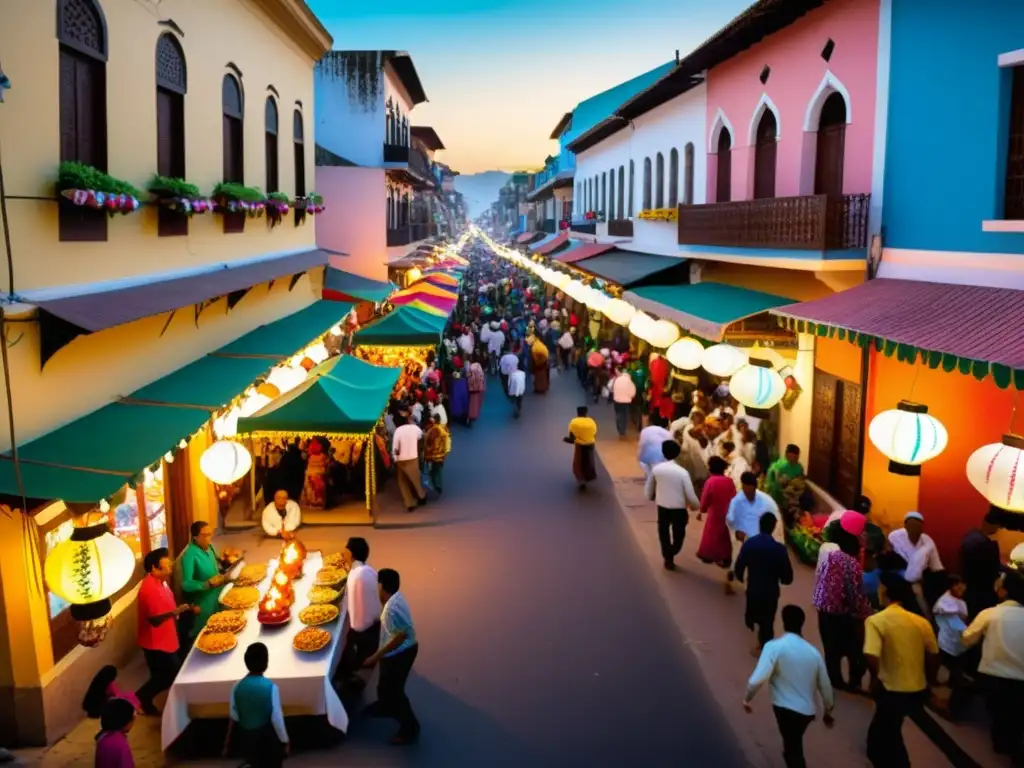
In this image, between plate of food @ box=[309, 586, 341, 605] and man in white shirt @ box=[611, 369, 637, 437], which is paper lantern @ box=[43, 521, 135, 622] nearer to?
plate of food @ box=[309, 586, 341, 605]

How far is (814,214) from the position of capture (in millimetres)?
10977

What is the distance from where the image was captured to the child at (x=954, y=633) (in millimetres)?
7762

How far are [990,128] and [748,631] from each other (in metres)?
5.62

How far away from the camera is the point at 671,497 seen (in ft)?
36.3

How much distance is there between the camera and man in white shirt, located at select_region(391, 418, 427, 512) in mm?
13531

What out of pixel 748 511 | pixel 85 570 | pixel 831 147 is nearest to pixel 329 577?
pixel 85 570

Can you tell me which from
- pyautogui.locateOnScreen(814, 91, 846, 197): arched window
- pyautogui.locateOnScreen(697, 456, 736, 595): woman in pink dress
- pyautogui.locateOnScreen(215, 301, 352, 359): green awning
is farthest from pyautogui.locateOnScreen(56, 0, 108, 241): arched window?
pyautogui.locateOnScreen(814, 91, 846, 197): arched window

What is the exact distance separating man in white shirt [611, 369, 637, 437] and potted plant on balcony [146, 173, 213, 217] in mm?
10488

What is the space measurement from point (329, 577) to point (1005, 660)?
6047 millimetres

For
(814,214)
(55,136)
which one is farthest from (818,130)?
(55,136)

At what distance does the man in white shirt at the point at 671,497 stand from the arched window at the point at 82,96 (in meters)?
6.80

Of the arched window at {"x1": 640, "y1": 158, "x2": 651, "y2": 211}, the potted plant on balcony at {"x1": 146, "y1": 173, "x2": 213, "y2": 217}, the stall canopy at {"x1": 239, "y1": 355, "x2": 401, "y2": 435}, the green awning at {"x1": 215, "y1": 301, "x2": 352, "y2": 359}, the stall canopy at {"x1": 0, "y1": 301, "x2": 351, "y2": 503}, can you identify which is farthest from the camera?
the arched window at {"x1": 640, "y1": 158, "x2": 651, "y2": 211}

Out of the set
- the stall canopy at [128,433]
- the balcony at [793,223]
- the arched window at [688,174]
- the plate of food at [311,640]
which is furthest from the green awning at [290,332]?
the arched window at [688,174]

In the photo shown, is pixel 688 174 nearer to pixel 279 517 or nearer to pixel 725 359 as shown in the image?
pixel 725 359
